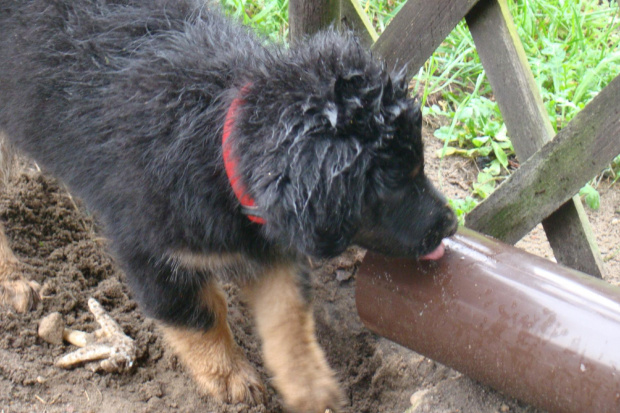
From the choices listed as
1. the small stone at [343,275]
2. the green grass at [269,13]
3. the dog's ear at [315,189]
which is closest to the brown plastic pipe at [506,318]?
the dog's ear at [315,189]

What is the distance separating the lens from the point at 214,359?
3119 mm

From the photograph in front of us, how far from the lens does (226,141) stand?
228cm

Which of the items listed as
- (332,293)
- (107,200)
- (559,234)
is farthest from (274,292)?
(559,234)

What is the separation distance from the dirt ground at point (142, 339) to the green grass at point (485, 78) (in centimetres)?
16

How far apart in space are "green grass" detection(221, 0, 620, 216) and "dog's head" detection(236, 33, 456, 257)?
165 cm

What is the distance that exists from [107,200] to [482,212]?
169 cm

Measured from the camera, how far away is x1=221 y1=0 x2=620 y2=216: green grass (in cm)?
425

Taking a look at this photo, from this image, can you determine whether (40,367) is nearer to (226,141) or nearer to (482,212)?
(226,141)

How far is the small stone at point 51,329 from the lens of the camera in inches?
128

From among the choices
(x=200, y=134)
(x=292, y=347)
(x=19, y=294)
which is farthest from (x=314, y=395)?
(x=19, y=294)

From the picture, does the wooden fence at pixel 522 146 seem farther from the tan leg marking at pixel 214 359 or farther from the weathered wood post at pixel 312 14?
the tan leg marking at pixel 214 359

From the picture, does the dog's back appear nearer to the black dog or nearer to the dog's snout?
the black dog

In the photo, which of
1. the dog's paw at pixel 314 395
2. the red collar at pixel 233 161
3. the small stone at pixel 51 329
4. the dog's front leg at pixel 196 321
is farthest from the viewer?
the small stone at pixel 51 329

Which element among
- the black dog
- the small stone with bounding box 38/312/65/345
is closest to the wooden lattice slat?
the black dog
